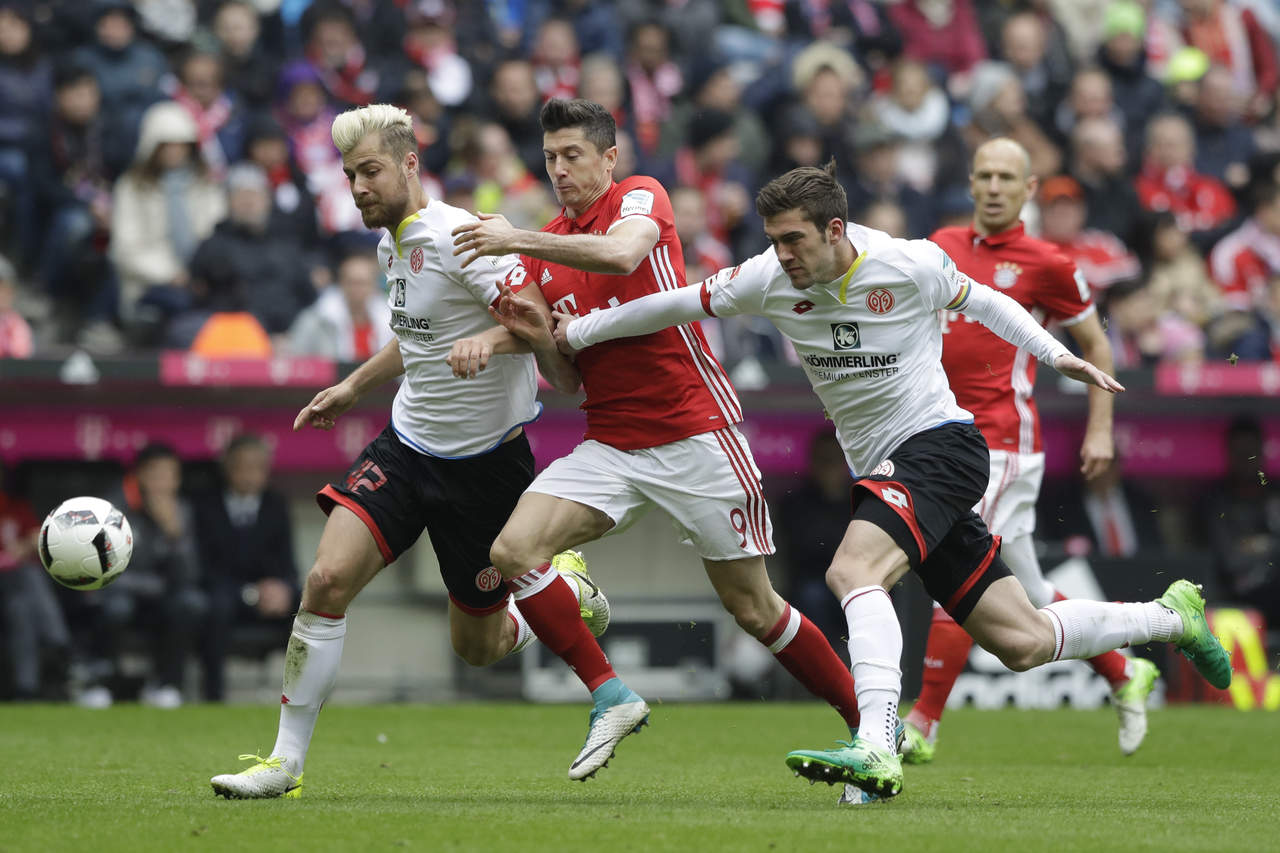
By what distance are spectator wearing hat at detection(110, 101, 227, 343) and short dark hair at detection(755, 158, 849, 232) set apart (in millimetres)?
7749

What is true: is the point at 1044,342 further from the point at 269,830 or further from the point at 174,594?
the point at 174,594

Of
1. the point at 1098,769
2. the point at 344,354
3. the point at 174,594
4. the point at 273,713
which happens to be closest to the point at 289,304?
the point at 344,354

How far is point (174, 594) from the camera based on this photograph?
12.2 meters

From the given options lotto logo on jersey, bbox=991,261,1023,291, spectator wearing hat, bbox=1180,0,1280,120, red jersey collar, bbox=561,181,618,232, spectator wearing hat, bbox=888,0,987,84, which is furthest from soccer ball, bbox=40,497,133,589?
spectator wearing hat, bbox=1180,0,1280,120

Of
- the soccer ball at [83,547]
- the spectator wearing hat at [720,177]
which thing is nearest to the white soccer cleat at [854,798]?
the soccer ball at [83,547]

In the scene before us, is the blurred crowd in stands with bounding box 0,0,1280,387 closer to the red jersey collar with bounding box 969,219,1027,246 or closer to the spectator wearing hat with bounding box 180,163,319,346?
the spectator wearing hat with bounding box 180,163,319,346

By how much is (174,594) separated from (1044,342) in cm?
739

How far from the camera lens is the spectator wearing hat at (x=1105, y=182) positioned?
16.0 meters

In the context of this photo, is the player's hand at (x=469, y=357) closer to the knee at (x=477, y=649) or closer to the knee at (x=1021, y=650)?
the knee at (x=477, y=649)

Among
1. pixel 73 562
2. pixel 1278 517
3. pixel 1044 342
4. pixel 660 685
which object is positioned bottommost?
pixel 660 685

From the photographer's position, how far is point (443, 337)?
691 cm

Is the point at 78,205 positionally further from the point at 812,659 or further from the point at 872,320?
the point at 872,320

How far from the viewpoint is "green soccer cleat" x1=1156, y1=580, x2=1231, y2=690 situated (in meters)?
7.21

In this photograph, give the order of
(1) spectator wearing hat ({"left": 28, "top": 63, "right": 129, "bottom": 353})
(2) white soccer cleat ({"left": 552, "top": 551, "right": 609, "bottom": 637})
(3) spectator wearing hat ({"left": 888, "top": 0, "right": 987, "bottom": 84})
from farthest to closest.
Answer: (3) spectator wearing hat ({"left": 888, "top": 0, "right": 987, "bottom": 84}) → (1) spectator wearing hat ({"left": 28, "top": 63, "right": 129, "bottom": 353}) → (2) white soccer cleat ({"left": 552, "top": 551, "right": 609, "bottom": 637})
